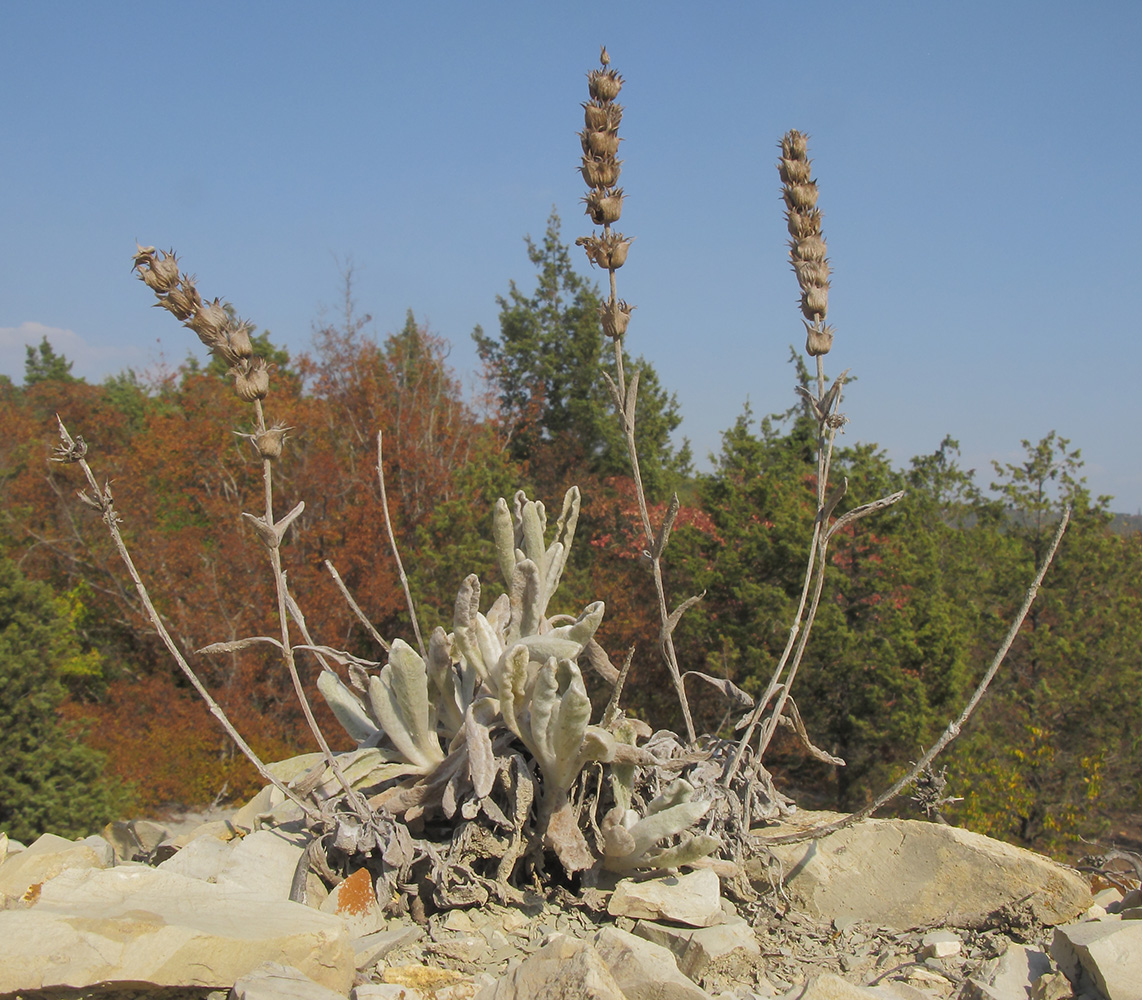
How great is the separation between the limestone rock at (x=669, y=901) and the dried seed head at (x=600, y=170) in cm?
228

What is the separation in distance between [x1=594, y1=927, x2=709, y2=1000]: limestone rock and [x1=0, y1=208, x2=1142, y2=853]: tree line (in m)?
5.07

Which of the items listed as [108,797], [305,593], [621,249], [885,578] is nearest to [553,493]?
[305,593]

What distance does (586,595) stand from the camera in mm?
13883

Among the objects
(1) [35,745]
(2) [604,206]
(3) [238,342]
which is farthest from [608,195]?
(1) [35,745]

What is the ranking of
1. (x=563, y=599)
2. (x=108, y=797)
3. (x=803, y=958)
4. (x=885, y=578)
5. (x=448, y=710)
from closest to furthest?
(x=803, y=958) → (x=448, y=710) → (x=108, y=797) → (x=885, y=578) → (x=563, y=599)

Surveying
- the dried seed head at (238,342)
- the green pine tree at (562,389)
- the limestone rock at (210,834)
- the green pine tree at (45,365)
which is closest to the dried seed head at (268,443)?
the dried seed head at (238,342)

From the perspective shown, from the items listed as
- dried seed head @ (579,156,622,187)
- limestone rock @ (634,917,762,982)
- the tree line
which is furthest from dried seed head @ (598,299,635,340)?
the tree line

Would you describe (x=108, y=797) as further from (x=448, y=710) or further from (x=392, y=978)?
(x=392, y=978)

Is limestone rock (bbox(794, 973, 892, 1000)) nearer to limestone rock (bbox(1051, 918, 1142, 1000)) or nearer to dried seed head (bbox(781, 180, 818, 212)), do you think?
limestone rock (bbox(1051, 918, 1142, 1000))

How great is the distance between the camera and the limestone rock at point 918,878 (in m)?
2.77

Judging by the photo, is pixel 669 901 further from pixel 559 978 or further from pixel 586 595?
pixel 586 595

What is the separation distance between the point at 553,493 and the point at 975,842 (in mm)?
18192

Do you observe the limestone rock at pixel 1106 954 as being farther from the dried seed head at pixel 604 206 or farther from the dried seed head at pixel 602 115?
the dried seed head at pixel 602 115

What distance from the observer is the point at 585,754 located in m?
2.61
